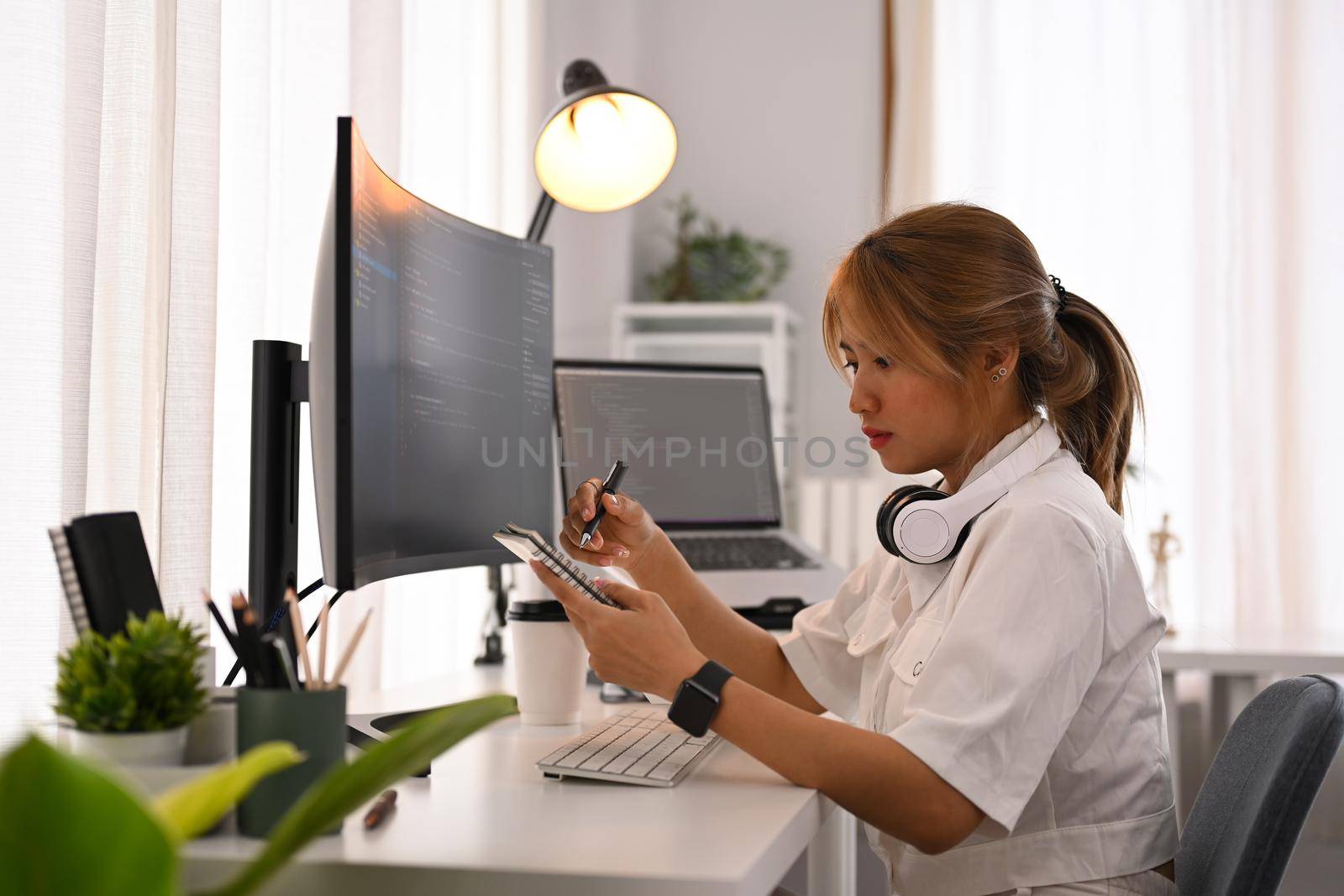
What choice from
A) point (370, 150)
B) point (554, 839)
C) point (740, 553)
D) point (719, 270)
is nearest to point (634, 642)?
point (554, 839)

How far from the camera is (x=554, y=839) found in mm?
704

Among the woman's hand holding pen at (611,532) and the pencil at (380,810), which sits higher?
the woman's hand holding pen at (611,532)

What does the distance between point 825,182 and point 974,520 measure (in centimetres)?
271

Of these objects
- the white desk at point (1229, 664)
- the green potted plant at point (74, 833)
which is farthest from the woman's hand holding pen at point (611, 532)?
the white desk at point (1229, 664)

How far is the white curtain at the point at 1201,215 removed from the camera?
3.20 metres

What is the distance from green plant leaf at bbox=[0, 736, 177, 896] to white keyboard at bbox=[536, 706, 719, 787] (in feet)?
1.88

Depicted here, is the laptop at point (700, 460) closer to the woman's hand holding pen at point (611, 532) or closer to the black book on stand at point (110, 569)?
the woman's hand holding pen at point (611, 532)

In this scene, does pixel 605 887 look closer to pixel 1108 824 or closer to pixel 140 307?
pixel 1108 824

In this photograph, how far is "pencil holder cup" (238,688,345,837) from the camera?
65 cm

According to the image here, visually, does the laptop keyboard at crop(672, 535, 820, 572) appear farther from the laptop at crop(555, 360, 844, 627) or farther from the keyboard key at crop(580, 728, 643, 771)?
the keyboard key at crop(580, 728, 643, 771)

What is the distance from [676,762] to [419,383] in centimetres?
40

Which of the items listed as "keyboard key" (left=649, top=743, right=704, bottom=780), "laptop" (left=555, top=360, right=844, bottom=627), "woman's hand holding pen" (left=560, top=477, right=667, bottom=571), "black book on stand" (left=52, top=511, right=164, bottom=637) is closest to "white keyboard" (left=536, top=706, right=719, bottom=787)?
"keyboard key" (left=649, top=743, right=704, bottom=780)

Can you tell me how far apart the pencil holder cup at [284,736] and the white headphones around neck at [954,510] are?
1.86ft

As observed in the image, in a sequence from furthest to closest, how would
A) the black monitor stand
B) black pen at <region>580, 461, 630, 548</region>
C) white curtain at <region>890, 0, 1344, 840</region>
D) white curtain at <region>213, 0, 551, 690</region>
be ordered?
white curtain at <region>890, 0, 1344, 840</region>
white curtain at <region>213, 0, 551, 690</region>
black pen at <region>580, 461, 630, 548</region>
the black monitor stand
